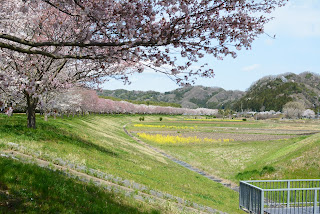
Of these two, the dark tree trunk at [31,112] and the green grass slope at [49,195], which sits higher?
the dark tree trunk at [31,112]

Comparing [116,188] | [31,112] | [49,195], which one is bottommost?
[116,188]

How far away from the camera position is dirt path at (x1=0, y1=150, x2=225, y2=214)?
1298 cm

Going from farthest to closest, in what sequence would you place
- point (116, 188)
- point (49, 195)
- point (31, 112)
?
point (31, 112) < point (116, 188) < point (49, 195)

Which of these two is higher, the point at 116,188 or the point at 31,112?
the point at 31,112

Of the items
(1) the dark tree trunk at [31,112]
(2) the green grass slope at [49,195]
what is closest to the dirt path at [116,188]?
(2) the green grass slope at [49,195]

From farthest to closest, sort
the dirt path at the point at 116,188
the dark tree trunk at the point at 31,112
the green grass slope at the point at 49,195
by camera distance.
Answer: the dark tree trunk at the point at 31,112, the dirt path at the point at 116,188, the green grass slope at the point at 49,195

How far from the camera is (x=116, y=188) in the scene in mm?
13484

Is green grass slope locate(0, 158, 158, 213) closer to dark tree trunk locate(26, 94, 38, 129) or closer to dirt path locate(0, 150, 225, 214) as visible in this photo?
dirt path locate(0, 150, 225, 214)

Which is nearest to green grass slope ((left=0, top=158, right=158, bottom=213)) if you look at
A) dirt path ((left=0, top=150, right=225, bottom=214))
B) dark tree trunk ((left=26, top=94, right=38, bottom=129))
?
dirt path ((left=0, top=150, right=225, bottom=214))

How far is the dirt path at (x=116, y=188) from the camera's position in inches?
511

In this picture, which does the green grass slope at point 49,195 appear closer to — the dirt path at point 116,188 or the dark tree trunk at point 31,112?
the dirt path at point 116,188

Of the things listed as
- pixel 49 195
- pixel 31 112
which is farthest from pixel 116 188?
pixel 31 112

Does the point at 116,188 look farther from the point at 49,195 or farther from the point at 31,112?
the point at 31,112

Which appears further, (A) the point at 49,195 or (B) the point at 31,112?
(B) the point at 31,112
